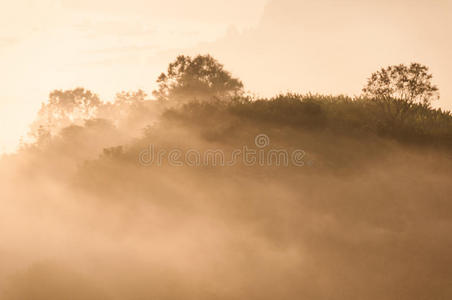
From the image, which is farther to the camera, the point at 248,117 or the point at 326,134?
the point at 248,117

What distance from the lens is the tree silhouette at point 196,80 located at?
174 feet

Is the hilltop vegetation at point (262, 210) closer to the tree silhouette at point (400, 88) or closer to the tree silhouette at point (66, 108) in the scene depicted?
the tree silhouette at point (400, 88)

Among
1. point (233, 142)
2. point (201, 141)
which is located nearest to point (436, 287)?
point (233, 142)

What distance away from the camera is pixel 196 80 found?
53406 millimetres

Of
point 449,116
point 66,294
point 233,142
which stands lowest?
point 66,294

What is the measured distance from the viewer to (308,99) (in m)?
39.9

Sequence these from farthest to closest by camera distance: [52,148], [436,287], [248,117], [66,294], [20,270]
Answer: [52,148]
[248,117]
[20,270]
[66,294]
[436,287]

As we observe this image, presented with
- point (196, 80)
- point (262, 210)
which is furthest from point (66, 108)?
point (262, 210)

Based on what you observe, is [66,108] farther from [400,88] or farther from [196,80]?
[400,88]

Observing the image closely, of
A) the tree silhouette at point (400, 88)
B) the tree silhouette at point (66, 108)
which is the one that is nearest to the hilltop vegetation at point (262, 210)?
the tree silhouette at point (400, 88)

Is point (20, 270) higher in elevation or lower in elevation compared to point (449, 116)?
lower

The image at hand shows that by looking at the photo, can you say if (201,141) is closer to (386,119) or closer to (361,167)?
(361,167)

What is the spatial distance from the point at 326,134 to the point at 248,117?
7.50m

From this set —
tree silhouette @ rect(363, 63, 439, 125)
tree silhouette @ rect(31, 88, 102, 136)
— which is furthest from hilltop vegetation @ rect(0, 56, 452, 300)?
tree silhouette @ rect(31, 88, 102, 136)
